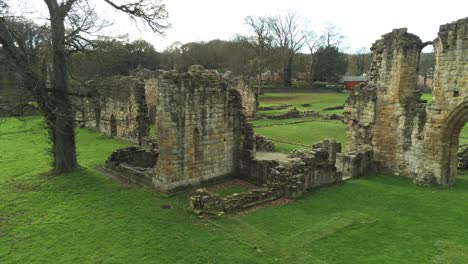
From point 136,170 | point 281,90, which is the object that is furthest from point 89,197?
point 281,90

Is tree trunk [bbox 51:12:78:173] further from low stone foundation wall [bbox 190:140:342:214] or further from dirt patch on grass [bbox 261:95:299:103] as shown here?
dirt patch on grass [bbox 261:95:299:103]

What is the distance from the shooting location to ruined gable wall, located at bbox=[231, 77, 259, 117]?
36156 millimetres

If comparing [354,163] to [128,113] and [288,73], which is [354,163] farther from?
[288,73]

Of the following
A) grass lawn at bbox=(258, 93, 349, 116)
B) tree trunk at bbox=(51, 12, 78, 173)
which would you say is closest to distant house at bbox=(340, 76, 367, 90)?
grass lawn at bbox=(258, 93, 349, 116)

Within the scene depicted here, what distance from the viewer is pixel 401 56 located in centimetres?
1497

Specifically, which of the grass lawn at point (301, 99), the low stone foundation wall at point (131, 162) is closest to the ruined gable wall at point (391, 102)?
the low stone foundation wall at point (131, 162)

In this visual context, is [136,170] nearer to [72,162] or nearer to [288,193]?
[72,162]

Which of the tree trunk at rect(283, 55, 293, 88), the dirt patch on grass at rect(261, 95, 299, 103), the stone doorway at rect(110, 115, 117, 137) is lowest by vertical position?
the stone doorway at rect(110, 115, 117, 137)

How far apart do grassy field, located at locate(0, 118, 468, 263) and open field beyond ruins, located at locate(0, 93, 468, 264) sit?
26 mm

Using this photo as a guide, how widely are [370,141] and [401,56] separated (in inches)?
143

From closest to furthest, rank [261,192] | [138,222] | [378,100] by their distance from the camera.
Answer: [138,222] < [261,192] < [378,100]

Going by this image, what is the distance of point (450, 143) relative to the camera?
13.7 m

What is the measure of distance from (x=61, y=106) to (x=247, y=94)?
75.1 feet

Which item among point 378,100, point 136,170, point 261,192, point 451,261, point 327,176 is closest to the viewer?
point 451,261
